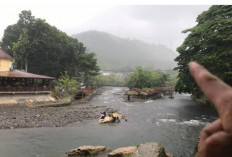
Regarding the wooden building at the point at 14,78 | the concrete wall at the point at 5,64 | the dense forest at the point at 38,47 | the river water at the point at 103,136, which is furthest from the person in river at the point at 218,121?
the dense forest at the point at 38,47

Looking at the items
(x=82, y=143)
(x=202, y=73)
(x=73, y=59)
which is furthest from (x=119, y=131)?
(x=73, y=59)

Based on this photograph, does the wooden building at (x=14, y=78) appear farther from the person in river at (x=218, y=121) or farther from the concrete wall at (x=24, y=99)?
the person in river at (x=218, y=121)

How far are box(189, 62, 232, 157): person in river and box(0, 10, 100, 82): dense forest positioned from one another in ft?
164

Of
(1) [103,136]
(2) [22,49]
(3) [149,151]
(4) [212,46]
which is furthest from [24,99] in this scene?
(3) [149,151]

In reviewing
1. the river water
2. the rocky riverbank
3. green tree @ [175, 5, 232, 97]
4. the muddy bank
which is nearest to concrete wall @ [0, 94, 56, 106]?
the muddy bank

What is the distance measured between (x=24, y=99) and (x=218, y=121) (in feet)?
120

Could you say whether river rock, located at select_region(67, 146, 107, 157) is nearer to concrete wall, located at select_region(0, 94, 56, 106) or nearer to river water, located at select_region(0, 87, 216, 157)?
river water, located at select_region(0, 87, 216, 157)

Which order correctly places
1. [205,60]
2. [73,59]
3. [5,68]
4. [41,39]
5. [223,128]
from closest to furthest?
[223,128] < [205,60] < [5,68] < [41,39] < [73,59]

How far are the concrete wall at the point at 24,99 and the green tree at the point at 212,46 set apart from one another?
21169 millimetres

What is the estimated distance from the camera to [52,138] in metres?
19.6

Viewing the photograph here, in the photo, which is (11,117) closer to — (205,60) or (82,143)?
(82,143)

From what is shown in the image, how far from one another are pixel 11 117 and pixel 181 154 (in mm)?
19233

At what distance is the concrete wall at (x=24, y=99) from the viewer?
3331 cm

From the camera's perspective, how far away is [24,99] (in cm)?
3506
